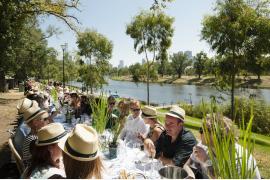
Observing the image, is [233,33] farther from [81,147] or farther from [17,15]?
[17,15]

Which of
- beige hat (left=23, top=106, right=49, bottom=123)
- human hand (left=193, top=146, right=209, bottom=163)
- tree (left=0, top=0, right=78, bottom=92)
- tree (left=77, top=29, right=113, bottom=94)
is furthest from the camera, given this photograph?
tree (left=77, top=29, right=113, bottom=94)

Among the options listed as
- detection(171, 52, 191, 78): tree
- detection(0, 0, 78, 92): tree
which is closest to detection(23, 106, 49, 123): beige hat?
detection(0, 0, 78, 92): tree

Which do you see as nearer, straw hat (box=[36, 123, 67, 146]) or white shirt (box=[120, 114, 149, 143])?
straw hat (box=[36, 123, 67, 146])

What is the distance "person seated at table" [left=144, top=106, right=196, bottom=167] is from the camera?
3.68 meters

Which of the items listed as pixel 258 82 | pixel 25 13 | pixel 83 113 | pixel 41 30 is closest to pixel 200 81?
pixel 258 82

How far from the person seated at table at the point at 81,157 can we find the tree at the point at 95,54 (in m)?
19.9

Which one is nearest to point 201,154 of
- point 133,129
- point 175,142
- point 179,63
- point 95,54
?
point 175,142

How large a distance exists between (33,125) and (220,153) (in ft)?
10.1

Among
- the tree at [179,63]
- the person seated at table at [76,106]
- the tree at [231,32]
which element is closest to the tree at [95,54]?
the tree at [231,32]

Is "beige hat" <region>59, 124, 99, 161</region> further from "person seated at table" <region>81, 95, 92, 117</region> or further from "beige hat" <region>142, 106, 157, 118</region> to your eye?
"person seated at table" <region>81, 95, 92, 117</region>

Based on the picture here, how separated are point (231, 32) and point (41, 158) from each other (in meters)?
9.09

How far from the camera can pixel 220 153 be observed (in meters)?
1.74

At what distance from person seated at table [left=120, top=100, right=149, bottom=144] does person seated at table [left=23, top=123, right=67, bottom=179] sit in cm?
214

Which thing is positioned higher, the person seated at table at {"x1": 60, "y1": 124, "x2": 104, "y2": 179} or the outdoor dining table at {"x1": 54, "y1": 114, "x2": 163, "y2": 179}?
the person seated at table at {"x1": 60, "y1": 124, "x2": 104, "y2": 179}
